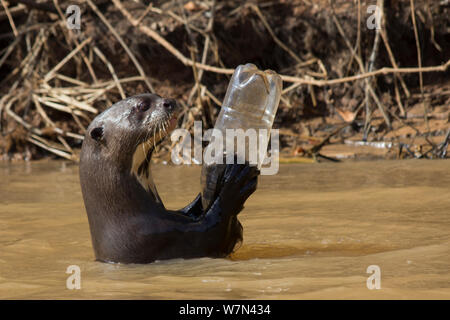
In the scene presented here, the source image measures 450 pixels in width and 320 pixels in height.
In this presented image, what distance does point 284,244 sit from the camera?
2680mm

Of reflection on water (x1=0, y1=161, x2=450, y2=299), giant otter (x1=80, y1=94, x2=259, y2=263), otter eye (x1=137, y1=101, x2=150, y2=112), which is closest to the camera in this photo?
reflection on water (x1=0, y1=161, x2=450, y2=299)

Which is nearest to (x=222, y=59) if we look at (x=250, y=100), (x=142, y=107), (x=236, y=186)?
(x=250, y=100)

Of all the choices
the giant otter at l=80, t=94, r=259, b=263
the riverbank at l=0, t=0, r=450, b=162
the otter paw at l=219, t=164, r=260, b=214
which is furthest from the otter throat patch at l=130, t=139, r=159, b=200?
the riverbank at l=0, t=0, r=450, b=162

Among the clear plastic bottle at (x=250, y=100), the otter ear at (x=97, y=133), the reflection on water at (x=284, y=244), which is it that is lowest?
the reflection on water at (x=284, y=244)

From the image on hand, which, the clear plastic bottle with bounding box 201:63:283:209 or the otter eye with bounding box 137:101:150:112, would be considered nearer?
the otter eye with bounding box 137:101:150:112

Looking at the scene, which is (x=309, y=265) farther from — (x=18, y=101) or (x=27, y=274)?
(x=18, y=101)

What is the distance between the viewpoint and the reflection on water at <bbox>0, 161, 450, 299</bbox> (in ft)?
6.15

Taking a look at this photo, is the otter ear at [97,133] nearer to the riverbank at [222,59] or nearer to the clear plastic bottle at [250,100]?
the clear plastic bottle at [250,100]

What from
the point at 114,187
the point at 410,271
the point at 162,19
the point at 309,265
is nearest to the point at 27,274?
the point at 114,187

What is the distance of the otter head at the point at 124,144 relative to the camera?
230 centimetres

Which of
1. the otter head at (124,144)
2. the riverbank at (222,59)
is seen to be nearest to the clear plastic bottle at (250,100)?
the otter head at (124,144)

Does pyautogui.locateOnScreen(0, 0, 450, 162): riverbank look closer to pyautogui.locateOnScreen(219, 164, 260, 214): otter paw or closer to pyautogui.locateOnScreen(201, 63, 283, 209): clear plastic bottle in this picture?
pyautogui.locateOnScreen(201, 63, 283, 209): clear plastic bottle

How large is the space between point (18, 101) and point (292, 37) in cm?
305

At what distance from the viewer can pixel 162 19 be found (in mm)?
7344
